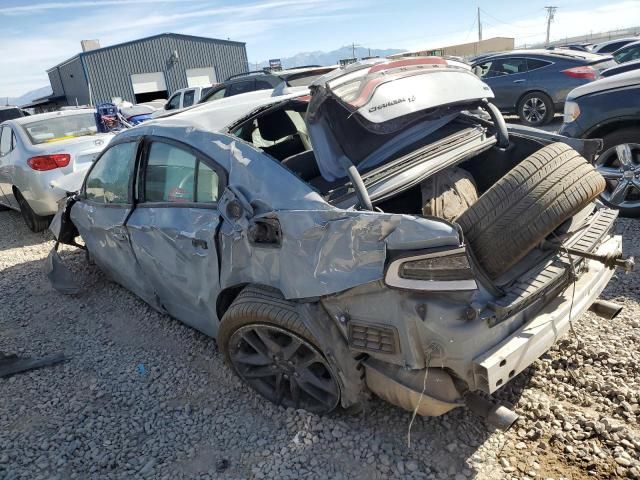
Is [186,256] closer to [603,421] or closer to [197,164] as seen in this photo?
[197,164]

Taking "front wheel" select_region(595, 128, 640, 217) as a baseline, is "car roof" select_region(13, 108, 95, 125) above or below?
above

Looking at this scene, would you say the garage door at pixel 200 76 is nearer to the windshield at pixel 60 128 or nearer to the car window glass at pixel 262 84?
the car window glass at pixel 262 84

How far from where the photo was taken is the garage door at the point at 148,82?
29.4 m

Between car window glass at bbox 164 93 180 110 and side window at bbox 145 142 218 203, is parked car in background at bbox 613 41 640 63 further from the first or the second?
side window at bbox 145 142 218 203

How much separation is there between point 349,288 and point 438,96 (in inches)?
50.6

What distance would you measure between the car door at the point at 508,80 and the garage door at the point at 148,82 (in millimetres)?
23686

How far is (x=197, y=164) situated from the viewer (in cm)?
294

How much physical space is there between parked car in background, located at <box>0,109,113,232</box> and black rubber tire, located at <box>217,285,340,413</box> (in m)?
4.64

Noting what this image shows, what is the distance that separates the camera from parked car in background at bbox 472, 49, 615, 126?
34.2 feet

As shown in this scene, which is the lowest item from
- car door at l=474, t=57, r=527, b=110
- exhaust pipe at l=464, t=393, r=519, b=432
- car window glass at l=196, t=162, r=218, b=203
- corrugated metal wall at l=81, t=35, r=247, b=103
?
exhaust pipe at l=464, t=393, r=519, b=432

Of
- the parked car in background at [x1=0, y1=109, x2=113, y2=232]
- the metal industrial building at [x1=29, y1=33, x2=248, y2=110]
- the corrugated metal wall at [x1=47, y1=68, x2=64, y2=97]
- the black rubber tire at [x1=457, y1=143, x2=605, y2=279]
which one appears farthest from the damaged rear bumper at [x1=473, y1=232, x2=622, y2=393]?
the corrugated metal wall at [x1=47, y1=68, x2=64, y2=97]

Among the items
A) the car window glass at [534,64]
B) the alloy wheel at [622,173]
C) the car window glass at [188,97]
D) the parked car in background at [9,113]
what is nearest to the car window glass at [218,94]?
A: the car window glass at [188,97]

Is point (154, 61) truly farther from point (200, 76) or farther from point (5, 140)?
point (5, 140)

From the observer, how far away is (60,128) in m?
7.25
